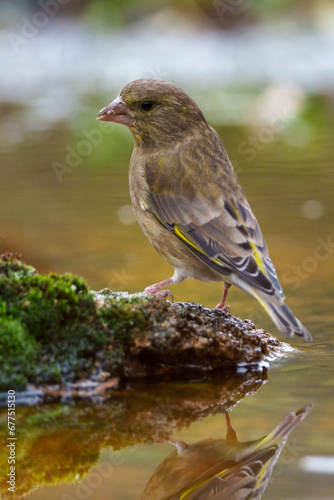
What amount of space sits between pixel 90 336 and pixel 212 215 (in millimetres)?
1142

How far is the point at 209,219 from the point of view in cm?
457

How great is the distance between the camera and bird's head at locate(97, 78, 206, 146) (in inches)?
202

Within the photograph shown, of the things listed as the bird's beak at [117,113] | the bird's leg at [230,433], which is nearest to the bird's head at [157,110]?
the bird's beak at [117,113]

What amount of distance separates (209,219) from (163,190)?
1.39ft

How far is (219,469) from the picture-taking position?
306 cm

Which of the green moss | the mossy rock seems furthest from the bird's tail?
the green moss

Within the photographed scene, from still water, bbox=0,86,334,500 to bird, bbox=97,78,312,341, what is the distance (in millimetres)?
473

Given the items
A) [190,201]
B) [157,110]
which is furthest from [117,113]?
[190,201]

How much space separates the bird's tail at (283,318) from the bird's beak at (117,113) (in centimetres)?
159

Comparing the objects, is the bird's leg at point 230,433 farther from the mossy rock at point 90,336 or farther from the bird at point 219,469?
the mossy rock at point 90,336

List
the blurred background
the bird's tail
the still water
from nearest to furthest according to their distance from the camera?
the still water, the bird's tail, the blurred background

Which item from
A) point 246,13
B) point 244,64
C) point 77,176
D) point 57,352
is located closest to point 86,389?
point 57,352

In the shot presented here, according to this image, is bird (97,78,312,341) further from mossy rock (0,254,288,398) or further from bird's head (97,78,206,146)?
mossy rock (0,254,288,398)

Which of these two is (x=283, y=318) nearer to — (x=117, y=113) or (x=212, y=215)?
(x=212, y=215)
